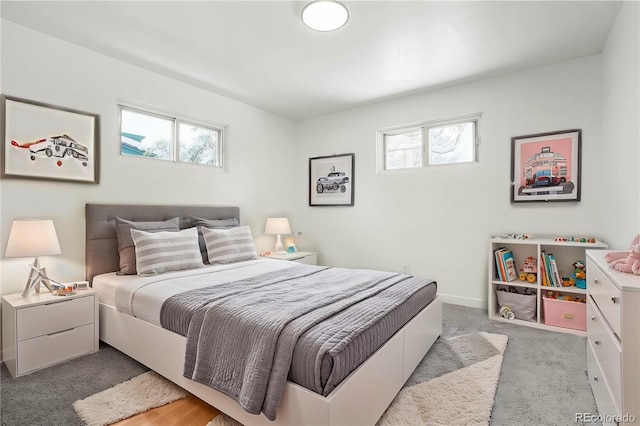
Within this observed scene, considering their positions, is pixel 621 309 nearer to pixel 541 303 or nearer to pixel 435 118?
pixel 541 303

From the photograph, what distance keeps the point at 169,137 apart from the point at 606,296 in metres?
3.91

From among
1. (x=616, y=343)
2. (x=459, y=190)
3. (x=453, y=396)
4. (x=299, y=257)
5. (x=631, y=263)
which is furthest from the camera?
(x=299, y=257)

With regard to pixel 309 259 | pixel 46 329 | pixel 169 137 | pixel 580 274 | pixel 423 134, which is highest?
pixel 423 134

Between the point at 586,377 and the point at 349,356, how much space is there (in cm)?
181

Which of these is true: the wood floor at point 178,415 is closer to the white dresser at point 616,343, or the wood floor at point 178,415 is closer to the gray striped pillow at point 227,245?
the gray striped pillow at point 227,245

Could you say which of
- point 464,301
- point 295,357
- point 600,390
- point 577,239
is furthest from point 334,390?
point 577,239

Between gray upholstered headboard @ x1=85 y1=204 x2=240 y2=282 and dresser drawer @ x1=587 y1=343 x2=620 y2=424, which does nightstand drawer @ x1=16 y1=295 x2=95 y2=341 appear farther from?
dresser drawer @ x1=587 y1=343 x2=620 y2=424

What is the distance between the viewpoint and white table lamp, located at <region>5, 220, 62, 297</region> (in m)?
2.21

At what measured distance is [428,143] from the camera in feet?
12.9

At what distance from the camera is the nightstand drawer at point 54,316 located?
2.13m

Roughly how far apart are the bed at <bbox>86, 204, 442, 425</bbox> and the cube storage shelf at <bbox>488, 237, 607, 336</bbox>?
0.99 m

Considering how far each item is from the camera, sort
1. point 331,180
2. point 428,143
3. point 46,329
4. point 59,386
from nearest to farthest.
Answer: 1. point 59,386
2. point 46,329
3. point 428,143
4. point 331,180

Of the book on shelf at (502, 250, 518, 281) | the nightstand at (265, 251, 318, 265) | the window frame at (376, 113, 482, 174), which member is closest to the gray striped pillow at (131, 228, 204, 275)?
the nightstand at (265, 251, 318, 265)

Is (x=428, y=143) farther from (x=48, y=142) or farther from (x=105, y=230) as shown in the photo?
(x=48, y=142)
